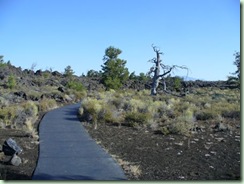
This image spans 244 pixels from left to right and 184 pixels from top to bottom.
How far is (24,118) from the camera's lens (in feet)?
53.7

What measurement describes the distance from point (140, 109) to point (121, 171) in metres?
11.0

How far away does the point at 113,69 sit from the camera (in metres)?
42.5

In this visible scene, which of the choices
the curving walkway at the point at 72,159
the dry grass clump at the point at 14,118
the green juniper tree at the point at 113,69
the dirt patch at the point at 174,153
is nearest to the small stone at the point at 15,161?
the curving walkway at the point at 72,159

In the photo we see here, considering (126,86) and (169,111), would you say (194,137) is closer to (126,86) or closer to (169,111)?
(169,111)

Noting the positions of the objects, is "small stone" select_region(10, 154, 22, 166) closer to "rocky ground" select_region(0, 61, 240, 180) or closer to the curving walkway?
"rocky ground" select_region(0, 61, 240, 180)

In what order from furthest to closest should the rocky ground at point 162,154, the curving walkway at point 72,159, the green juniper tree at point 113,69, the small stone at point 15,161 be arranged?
the green juniper tree at point 113,69 < the small stone at point 15,161 < the rocky ground at point 162,154 < the curving walkway at point 72,159

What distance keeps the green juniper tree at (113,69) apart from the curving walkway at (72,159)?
91.5 ft

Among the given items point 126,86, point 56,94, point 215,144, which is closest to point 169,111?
point 215,144

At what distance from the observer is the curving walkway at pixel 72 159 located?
25.6 feet

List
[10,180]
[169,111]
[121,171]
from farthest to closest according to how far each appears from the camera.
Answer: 1. [169,111]
2. [121,171]
3. [10,180]

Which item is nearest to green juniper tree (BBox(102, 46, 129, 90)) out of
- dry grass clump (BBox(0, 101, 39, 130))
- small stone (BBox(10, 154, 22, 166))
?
dry grass clump (BBox(0, 101, 39, 130))

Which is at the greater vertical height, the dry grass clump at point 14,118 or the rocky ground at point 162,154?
the dry grass clump at point 14,118

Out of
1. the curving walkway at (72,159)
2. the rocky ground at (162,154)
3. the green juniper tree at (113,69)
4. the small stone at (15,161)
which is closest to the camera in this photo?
the curving walkway at (72,159)

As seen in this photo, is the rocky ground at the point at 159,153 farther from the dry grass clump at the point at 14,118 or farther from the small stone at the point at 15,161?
the dry grass clump at the point at 14,118
